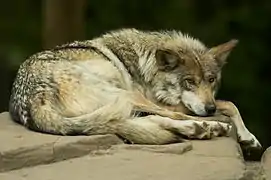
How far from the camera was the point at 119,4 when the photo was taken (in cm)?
691

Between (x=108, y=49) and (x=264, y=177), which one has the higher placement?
(x=108, y=49)

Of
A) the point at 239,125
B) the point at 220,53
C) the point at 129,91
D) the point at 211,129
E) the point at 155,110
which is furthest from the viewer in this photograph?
the point at 220,53

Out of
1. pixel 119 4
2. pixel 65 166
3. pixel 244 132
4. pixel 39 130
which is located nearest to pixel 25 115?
pixel 39 130

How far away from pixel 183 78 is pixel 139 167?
1.28 metres

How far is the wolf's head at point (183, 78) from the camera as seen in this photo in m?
4.54

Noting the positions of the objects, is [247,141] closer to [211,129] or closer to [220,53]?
[211,129]

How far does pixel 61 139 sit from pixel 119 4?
336cm

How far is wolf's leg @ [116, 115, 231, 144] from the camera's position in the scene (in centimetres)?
379

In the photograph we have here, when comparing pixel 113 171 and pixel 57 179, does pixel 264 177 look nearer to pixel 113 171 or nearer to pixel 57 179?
pixel 113 171

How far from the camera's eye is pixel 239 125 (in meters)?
4.51

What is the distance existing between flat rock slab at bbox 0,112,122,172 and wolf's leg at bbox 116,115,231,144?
10 centimetres

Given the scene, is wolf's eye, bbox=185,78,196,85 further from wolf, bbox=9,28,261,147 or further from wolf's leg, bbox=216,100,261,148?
wolf's leg, bbox=216,100,261,148

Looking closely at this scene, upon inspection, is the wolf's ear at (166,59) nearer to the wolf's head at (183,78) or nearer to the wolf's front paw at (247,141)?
the wolf's head at (183,78)

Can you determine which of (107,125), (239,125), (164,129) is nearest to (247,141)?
(239,125)
